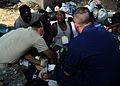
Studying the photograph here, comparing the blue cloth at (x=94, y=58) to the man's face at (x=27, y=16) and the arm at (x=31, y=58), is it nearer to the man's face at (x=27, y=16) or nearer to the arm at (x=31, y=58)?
the arm at (x=31, y=58)

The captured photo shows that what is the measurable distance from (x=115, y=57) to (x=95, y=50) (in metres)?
0.25

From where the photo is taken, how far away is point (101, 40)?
3.71 metres

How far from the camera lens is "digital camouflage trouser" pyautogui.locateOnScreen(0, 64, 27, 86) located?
4559mm

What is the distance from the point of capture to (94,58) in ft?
11.9

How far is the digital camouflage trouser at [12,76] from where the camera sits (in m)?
4.56

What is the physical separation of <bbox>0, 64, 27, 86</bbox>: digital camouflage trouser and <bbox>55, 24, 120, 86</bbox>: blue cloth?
39.4 inches

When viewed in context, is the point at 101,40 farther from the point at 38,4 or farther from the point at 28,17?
the point at 38,4

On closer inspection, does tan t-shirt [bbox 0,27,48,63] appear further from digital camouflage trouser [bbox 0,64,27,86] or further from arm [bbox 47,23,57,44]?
arm [bbox 47,23,57,44]

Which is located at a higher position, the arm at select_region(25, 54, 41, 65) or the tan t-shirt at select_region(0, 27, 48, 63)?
the tan t-shirt at select_region(0, 27, 48, 63)

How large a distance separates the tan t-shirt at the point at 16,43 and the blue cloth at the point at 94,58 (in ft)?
2.62

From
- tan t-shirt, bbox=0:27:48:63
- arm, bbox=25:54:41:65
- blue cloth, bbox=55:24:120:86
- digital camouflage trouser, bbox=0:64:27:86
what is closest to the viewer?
blue cloth, bbox=55:24:120:86

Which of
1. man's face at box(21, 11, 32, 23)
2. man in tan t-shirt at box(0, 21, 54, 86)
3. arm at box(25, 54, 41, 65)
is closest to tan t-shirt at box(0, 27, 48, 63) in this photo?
man in tan t-shirt at box(0, 21, 54, 86)

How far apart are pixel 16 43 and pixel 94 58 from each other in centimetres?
124

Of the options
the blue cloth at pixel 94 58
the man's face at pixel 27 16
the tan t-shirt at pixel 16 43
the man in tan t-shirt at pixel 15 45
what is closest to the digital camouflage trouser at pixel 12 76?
the man in tan t-shirt at pixel 15 45
